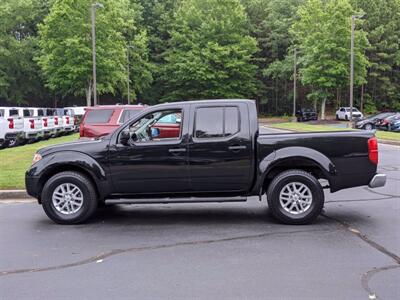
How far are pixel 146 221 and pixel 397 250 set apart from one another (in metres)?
3.61

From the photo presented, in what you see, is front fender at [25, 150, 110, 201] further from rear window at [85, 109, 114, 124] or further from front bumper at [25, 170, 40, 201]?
rear window at [85, 109, 114, 124]

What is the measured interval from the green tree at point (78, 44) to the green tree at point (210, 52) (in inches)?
631

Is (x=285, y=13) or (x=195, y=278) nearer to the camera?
(x=195, y=278)

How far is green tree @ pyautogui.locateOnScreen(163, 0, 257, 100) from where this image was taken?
53.9m

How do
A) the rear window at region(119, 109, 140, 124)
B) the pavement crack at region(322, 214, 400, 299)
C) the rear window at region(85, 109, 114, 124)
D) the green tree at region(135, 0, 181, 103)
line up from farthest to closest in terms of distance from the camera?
the green tree at region(135, 0, 181, 103) < the rear window at region(119, 109, 140, 124) < the rear window at region(85, 109, 114, 124) < the pavement crack at region(322, 214, 400, 299)

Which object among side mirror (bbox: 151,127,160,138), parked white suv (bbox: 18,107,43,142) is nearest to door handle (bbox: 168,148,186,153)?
side mirror (bbox: 151,127,160,138)

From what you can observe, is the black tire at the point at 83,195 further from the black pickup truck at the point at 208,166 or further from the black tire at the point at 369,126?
the black tire at the point at 369,126

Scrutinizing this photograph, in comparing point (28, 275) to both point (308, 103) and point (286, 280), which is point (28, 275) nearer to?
→ point (286, 280)

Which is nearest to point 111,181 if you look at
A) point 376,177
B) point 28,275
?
point 28,275

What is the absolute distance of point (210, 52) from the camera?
176 feet

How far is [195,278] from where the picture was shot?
504cm

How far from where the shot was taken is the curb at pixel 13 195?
980 cm

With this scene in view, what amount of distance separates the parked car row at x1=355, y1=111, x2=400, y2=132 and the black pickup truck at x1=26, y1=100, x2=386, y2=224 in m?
27.4

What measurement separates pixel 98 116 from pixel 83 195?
26.9 feet
